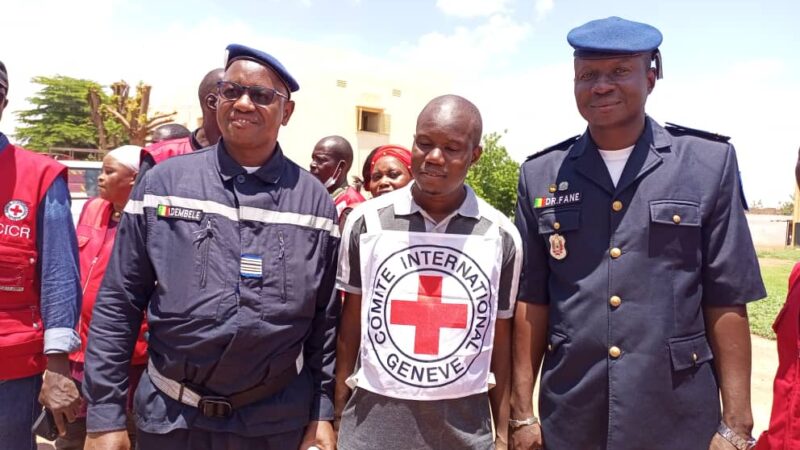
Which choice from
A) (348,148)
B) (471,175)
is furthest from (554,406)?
(471,175)

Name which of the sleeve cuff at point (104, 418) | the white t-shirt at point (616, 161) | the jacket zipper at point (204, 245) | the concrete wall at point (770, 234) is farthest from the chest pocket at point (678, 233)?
the concrete wall at point (770, 234)

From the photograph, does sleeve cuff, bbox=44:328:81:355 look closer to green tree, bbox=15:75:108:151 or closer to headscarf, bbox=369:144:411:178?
headscarf, bbox=369:144:411:178

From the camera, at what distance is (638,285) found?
6.23 feet

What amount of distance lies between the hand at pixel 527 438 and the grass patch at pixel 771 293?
16.3ft

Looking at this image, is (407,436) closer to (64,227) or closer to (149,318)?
(149,318)

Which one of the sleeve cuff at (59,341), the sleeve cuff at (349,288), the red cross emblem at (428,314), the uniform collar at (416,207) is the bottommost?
the sleeve cuff at (59,341)

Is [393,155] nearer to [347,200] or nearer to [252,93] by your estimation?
[347,200]

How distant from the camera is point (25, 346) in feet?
6.72

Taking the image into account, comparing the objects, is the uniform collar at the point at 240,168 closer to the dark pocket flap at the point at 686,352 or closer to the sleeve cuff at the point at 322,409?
the sleeve cuff at the point at 322,409

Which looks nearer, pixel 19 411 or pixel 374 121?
pixel 19 411

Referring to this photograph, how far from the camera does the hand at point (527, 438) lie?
2.01 m

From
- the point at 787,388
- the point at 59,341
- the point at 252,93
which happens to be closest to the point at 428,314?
the point at 252,93

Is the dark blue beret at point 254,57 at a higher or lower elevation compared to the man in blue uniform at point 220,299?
higher

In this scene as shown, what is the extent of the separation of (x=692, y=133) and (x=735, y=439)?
1.04 metres
